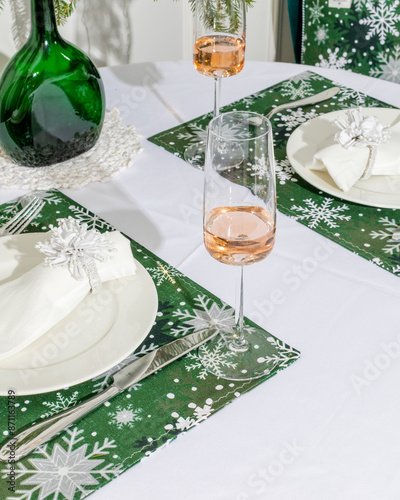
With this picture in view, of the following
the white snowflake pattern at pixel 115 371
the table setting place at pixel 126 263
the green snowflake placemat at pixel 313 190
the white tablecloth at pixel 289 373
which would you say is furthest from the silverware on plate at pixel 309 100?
the white snowflake pattern at pixel 115 371

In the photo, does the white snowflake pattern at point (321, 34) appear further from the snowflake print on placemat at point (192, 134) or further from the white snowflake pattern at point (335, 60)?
the snowflake print on placemat at point (192, 134)

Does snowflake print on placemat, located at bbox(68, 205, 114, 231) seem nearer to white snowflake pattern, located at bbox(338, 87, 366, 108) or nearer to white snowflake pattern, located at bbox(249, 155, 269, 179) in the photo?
white snowflake pattern, located at bbox(249, 155, 269, 179)

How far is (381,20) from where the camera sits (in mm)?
1931

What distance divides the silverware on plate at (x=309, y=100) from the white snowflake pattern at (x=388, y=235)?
1.29 ft

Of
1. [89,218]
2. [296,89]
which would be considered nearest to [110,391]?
[89,218]

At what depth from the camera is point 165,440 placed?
752 millimetres

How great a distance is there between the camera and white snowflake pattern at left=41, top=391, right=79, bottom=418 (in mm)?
787

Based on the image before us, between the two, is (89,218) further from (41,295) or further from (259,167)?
(259,167)

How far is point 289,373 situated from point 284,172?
48 centimetres

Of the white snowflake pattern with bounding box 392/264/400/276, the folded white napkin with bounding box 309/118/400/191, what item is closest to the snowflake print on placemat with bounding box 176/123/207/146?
the folded white napkin with bounding box 309/118/400/191

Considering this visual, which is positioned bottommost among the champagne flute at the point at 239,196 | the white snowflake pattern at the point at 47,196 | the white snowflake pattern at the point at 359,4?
the white snowflake pattern at the point at 47,196

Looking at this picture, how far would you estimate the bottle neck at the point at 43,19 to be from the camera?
1.12 meters

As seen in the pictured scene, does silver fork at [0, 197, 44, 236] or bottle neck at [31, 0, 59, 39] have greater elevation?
bottle neck at [31, 0, 59, 39]

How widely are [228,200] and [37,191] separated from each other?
52 cm
